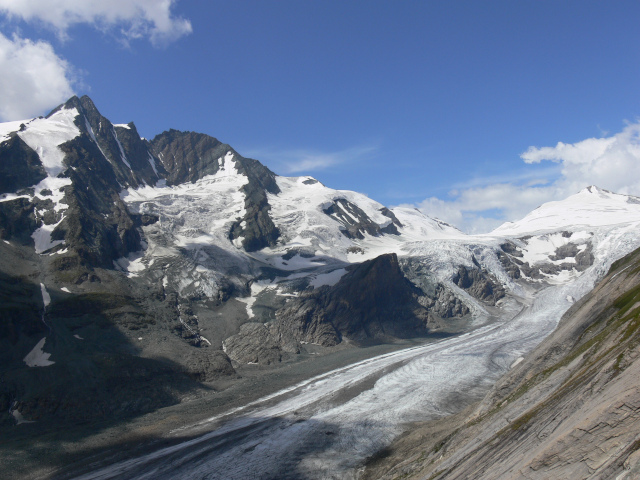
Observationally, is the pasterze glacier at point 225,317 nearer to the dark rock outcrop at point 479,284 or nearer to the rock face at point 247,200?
the dark rock outcrop at point 479,284

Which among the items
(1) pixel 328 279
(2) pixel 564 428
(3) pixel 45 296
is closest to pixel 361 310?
(1) pixel 328 279

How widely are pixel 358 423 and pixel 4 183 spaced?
108100 mm

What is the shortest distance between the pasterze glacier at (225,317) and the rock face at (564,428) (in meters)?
0.86

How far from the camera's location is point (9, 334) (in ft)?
179

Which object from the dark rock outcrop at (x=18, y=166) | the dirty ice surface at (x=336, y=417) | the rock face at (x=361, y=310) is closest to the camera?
the dirty ice surface at (x=336, y=417)

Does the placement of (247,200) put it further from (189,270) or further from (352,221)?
(189,270)

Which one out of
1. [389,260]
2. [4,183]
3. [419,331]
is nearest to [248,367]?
[419,331]

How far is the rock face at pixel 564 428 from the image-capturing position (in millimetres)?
10883

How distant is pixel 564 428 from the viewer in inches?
508

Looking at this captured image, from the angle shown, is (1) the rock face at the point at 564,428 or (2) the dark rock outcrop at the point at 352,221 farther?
(2) the dark rock outcrop at the point at 352,221

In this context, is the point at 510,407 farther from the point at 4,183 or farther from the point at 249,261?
the point at 4,183

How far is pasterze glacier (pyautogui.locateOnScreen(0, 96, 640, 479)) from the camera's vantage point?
34.1 m

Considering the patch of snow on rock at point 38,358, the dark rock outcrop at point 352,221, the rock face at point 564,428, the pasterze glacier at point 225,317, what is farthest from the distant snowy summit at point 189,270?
the rock face at point 564,428

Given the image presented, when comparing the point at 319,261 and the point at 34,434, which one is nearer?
the point at 34,434
